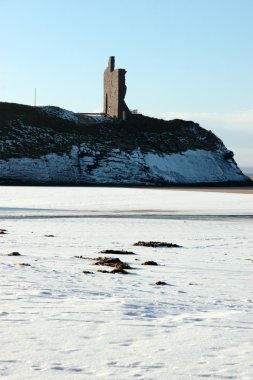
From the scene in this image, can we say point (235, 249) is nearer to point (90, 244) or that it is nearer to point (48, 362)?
point (90, 244)

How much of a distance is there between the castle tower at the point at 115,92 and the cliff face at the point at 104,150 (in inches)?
76.4

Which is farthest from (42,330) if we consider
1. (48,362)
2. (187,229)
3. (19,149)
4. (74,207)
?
(19,149)

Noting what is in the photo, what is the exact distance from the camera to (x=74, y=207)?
34.8m

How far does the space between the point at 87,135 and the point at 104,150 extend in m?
4.10

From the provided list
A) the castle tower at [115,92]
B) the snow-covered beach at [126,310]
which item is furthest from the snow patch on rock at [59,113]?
the snow-covered beach at [126,310]

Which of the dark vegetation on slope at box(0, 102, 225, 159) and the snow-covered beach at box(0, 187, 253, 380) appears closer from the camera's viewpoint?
the snow-covered beach at box(0, 187, 253, 380)

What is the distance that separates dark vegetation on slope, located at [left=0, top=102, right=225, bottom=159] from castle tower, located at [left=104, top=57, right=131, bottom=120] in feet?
6.16

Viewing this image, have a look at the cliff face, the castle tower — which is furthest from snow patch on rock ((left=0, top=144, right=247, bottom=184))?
the castle tower

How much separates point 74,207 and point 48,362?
2844 centimetres

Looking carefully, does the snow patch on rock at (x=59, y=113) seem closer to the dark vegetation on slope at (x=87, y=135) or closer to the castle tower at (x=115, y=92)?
the dark vegetation on slope at (x=87, y=135)

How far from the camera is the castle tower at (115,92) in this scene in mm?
88375

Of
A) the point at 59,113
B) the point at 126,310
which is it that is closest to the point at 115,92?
the point at 59,113

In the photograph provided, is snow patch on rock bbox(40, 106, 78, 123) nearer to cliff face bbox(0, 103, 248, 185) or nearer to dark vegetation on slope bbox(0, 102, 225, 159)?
cliff face bbox(0, 103, 248, 185)

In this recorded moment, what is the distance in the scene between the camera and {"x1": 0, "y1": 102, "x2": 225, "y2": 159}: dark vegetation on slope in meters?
80.6
